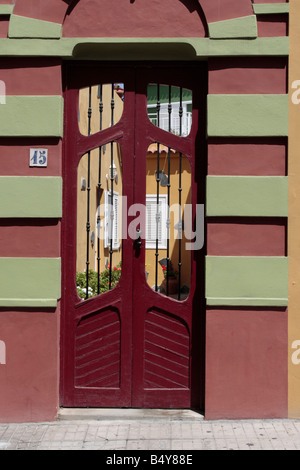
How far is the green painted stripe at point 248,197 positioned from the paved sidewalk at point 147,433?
6.08ft

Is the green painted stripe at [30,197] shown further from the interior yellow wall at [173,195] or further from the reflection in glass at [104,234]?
the interior yellow wall at [173,195]

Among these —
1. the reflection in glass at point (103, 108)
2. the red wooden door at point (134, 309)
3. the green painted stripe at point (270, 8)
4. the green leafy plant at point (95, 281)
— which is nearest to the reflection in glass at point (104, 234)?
the green leafy plant at point (95, 281)

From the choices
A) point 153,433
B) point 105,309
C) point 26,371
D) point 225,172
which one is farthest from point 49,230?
point 153,433

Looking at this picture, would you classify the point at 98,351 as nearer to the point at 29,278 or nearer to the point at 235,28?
the point at 29,278

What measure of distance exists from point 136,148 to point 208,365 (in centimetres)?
212

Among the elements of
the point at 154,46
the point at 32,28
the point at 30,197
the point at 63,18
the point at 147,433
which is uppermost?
the point at 63,18

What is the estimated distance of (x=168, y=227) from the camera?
5156 mm

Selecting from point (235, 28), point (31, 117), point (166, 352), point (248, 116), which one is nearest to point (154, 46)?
point (235, 28)

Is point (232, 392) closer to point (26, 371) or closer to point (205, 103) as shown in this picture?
point (26, 371)

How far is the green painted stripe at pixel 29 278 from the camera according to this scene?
15.9 ft

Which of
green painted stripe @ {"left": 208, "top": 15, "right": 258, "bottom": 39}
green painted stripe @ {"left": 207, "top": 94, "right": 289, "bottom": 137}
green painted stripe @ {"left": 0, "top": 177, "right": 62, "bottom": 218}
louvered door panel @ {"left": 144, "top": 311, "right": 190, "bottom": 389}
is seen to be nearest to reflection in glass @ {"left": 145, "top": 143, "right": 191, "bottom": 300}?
A: louvered door panel @ {"left": 144, "top": 311, "right": 190, "bottom": 389}

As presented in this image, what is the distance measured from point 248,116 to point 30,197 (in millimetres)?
2092

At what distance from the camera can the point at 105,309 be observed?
201 inches

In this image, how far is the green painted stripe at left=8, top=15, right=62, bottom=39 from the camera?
484 cm
